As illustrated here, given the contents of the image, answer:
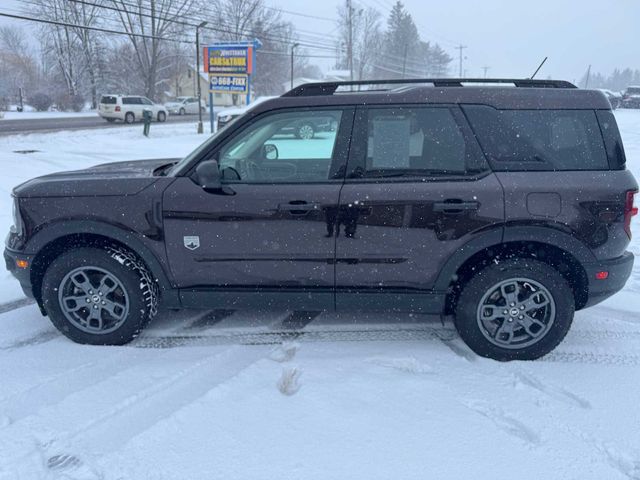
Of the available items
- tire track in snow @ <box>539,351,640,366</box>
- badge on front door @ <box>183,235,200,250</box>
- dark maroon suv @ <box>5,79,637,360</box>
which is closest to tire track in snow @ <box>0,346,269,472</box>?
dark maroon suv @ <box>5,79,637,360</box>

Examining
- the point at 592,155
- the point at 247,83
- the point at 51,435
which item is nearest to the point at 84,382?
the point at 51,435

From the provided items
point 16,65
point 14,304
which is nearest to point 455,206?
point 14,304

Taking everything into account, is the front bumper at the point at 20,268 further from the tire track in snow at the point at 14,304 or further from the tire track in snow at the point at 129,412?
the tire track in snow at the point at 129,412

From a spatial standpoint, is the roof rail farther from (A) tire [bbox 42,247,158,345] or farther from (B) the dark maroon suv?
(A) tire [bbox 42,247,158,345]

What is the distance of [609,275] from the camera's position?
3.37 meters

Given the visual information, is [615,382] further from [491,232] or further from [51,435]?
[51,435]

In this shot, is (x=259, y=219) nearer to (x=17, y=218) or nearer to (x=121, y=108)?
(x=17, y=218)

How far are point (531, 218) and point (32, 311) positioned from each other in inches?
156

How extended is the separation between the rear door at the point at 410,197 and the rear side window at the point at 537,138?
0.38ft

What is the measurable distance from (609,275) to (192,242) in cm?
281

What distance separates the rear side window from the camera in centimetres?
331

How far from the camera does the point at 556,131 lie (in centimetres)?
334

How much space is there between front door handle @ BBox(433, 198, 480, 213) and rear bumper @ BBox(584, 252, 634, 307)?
Answer: 861 millimetres

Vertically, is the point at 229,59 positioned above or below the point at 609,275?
above
